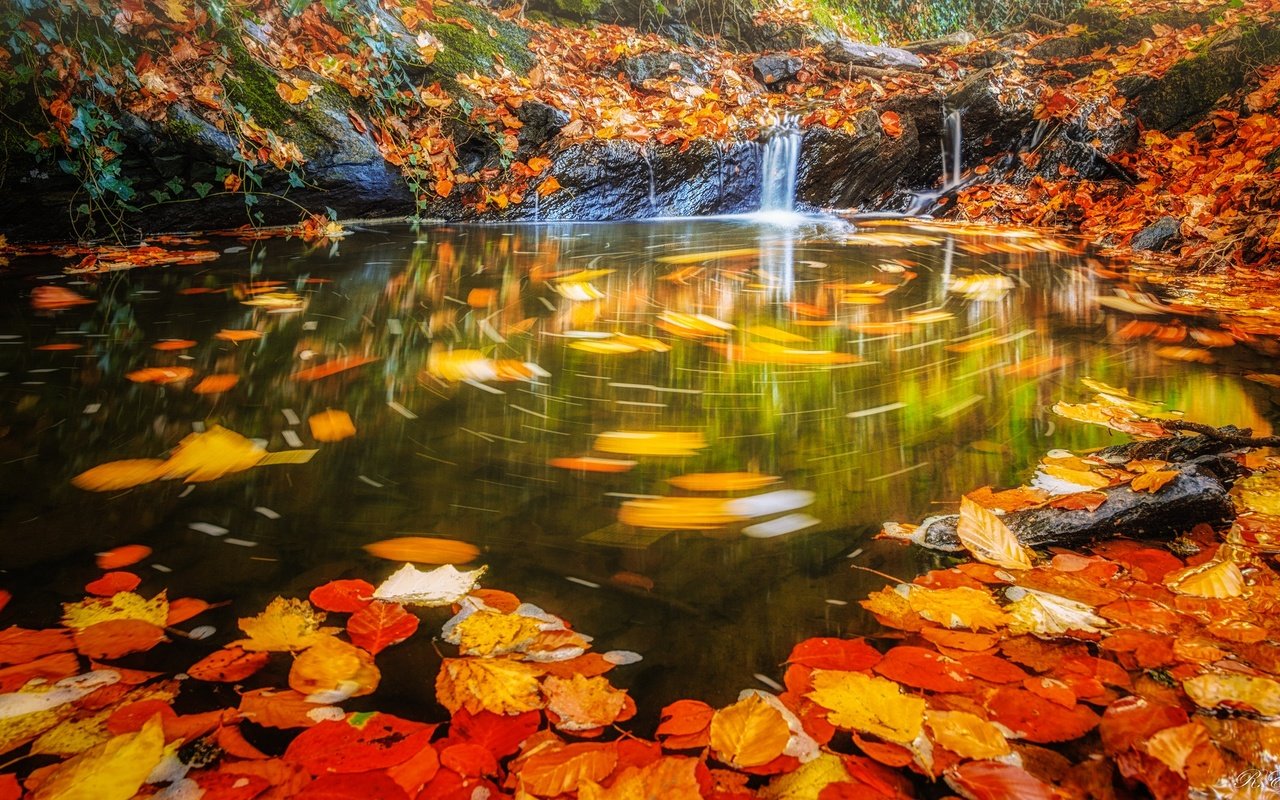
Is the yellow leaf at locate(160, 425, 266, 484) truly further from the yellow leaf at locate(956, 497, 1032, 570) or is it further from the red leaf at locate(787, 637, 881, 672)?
the yellow leaf at locate(956, 497, 1032, 570)

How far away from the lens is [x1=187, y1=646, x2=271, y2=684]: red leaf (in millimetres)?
929

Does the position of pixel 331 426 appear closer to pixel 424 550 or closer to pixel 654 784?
pixel 424 550

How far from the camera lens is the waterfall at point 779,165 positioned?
24.8 ft

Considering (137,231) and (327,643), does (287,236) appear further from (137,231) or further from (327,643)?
(327,643)

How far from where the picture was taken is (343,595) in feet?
3.64

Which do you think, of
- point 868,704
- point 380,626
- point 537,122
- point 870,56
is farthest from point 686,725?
point 870,56

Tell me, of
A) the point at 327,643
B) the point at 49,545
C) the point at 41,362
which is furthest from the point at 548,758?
the point at 41,362

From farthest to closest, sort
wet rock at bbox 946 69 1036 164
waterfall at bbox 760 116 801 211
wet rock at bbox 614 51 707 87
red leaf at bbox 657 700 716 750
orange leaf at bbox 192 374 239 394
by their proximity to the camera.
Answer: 1. wet rock at bbox 614 51 707 87
2. wet rock at bbox 946 69 1036 164
3. waterfall at bbox 760 116 801 211
4. orange leaf at bbox 192 374 239 394
5. red leaf at bbox 657 700 716 750

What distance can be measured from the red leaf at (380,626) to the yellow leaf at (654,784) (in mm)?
398

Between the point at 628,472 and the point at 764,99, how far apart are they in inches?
332

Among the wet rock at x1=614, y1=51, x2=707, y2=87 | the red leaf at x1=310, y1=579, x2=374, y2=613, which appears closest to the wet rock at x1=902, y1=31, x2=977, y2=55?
the wet rock at x1=614, y1=51, x2=707, y2=87

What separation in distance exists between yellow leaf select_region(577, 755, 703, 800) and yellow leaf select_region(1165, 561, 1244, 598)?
863mm

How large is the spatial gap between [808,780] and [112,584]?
3.74 ft

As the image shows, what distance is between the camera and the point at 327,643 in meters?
1.00
